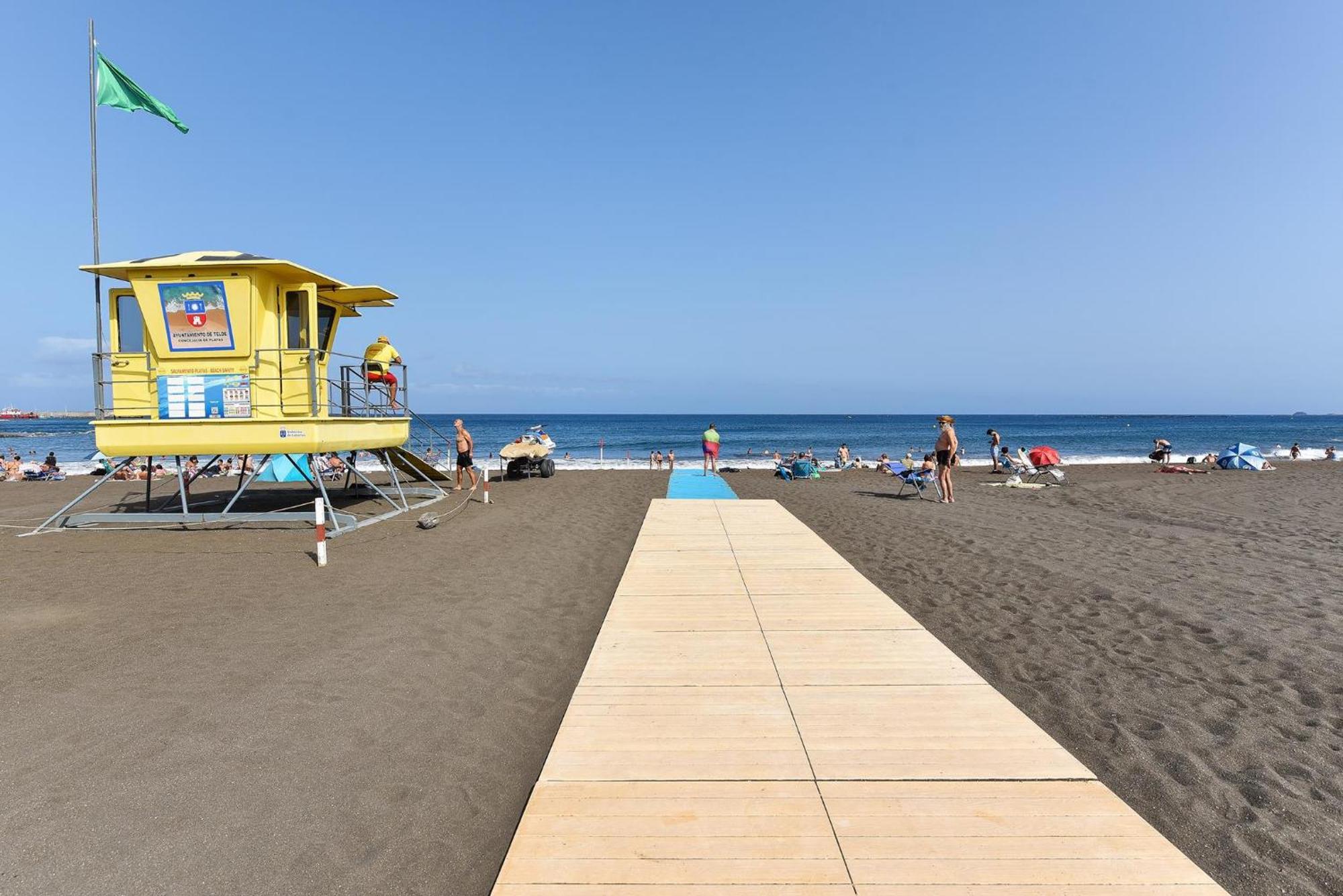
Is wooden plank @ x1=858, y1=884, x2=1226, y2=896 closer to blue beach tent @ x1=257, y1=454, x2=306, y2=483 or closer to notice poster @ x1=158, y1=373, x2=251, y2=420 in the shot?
notice poster @ x1=158, y1=373, x2=251, y2=420

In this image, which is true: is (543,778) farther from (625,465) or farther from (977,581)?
(625,465)

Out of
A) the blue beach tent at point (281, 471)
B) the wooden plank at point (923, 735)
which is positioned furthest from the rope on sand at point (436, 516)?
the wooden plank at point (923, 735)

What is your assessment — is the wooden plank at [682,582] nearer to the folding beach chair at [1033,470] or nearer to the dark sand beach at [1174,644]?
the dark sand beach at [1174,644]

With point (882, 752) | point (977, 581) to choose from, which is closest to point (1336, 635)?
point (977, 581)

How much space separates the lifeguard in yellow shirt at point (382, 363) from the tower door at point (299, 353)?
6.38ft

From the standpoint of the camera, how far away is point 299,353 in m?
11.8

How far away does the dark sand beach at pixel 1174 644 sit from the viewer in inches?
140

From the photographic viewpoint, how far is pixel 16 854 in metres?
3.28

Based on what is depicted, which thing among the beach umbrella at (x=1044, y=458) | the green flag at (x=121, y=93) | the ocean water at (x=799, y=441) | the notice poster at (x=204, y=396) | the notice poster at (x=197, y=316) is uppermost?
the green flag at (x=121, y=93)

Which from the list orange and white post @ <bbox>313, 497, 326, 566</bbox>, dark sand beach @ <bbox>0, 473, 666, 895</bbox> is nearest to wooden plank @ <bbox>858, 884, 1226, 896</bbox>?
dark sand beach @ <bbox>0, 473, 666, 895</bbox>

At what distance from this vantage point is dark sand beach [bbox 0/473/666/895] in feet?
10.8

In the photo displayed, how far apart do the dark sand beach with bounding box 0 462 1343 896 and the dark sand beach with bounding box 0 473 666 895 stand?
0.07ft

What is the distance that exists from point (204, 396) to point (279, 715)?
9368 millimetres

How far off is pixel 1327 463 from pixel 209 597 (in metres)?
43.1
